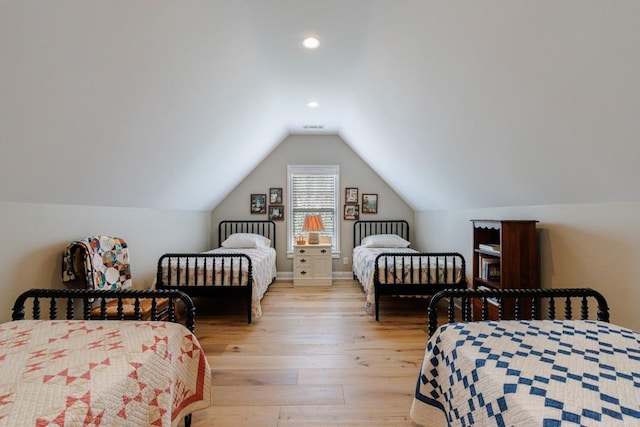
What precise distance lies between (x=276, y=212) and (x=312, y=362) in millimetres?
3321

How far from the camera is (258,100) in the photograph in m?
3.36

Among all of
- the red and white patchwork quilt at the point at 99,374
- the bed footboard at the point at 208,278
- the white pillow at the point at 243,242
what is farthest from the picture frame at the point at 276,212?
the red and white patchwork quilt at the point at 99,374

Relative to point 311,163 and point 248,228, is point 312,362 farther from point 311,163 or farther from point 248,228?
point 311,163

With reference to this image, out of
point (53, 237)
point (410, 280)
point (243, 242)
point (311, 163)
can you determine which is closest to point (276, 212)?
point (243, 242)

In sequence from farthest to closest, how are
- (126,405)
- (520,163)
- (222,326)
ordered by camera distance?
(222,326)
(520,163)
(126,405)

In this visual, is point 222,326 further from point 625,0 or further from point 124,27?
point 625,0

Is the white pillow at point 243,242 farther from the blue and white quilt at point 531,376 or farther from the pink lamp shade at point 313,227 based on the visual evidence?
the blue and white quilt at point 531,376

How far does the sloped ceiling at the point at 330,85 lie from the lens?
1.30m

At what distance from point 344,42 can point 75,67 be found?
72.6 inches

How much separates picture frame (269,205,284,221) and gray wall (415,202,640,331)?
11.6 feet

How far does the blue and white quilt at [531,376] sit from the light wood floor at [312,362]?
2.27ft

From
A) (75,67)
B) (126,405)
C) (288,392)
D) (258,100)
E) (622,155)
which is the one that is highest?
(258,100)

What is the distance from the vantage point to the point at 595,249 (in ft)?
6.34

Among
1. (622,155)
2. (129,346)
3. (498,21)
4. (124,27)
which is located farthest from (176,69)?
(622,155)
